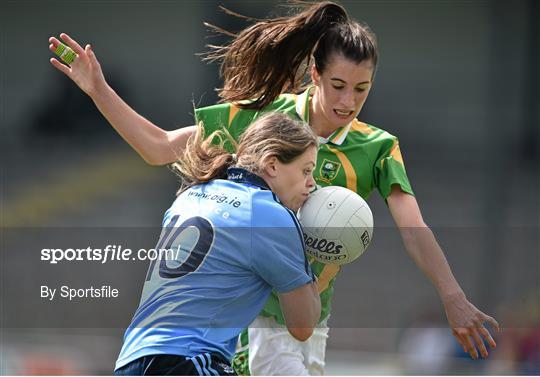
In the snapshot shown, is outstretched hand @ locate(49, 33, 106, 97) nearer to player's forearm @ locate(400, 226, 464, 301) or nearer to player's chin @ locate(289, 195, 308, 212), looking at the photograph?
player's chin @ locate(289, 195, 308, 212)

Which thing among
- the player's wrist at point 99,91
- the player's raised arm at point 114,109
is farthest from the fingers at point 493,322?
the player's wrist at point 99,91

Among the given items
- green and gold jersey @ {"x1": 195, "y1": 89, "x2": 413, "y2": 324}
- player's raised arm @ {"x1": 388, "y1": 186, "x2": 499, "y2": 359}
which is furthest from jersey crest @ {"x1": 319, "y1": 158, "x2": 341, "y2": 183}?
player's raised arm @ {"x1": 388, "y1": 186, "x2": 499, "y2": 359}

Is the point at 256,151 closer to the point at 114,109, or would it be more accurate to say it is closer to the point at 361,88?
the point at 361,88

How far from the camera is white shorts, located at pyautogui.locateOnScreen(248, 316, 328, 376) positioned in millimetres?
4195

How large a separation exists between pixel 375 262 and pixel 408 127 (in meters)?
2.09

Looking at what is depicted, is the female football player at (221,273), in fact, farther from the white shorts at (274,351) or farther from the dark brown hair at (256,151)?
the white shorts at (274,351)

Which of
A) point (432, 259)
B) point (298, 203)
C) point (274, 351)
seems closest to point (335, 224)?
point (298, 203)

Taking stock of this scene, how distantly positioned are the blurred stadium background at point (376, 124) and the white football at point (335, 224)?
4318mm

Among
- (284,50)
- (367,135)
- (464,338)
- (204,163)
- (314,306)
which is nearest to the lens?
(314,306)

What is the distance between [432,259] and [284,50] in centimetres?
108

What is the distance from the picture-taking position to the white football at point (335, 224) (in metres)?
3.70

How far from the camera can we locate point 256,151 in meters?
3.38

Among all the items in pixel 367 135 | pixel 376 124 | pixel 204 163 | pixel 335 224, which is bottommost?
pixel 376 124

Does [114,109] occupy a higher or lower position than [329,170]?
higher
